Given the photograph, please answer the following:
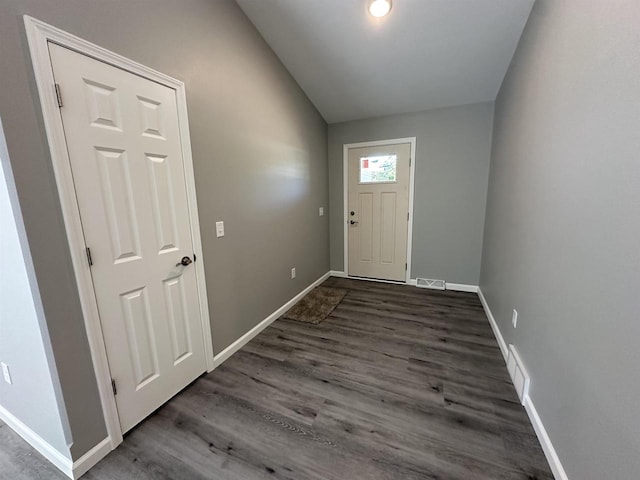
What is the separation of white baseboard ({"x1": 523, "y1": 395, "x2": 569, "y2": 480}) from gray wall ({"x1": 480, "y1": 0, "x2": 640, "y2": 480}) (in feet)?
0.14

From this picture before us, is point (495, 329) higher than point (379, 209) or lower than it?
lower

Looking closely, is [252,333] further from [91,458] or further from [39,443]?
[39,443]

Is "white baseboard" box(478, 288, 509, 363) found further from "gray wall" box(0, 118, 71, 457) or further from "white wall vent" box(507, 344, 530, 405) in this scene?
"gray wall" box(0, 118, 71, 457)

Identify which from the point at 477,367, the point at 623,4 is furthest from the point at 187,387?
the point at 623,4

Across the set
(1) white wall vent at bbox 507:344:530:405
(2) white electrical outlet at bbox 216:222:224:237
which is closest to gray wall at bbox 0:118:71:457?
(2) white electrical outlet at bbox 216:222:224:237

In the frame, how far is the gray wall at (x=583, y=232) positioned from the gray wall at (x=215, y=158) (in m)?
2.12

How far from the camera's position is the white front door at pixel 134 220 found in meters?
1.22

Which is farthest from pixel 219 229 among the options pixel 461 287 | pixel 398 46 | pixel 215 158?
pixel 461 287

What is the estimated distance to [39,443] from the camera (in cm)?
135

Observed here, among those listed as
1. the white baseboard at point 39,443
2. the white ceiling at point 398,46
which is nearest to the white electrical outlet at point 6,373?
the white baseboard at point 39,443

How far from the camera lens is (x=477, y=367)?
196 cm

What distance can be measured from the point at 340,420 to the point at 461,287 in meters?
2.69

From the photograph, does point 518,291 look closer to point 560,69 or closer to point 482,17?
point 560,69

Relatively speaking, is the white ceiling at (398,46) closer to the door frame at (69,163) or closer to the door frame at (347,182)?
the door frame at (347,182)
